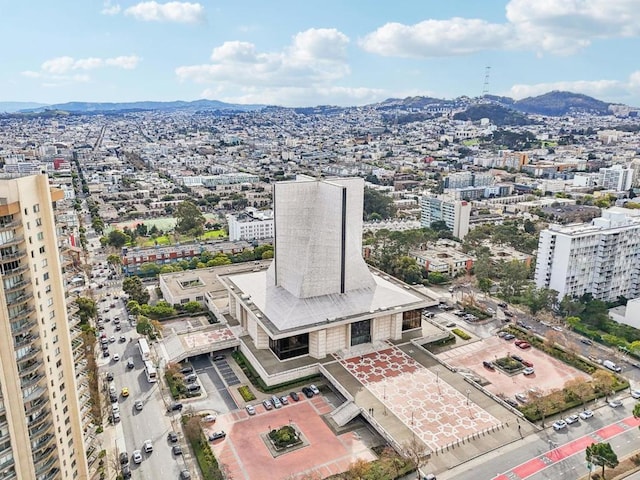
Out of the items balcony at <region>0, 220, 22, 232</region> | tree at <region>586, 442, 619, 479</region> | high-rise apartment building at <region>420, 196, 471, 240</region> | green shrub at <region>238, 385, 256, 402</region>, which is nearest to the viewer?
balcony at <region>0, 220, 22, 232</region>

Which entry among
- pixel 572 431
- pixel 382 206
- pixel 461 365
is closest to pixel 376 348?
pixel 461 365

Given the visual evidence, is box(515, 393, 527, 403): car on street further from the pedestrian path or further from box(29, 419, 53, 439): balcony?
box(29, 419, 53, 439): balcony

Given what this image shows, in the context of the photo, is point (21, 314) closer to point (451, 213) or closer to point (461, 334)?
point (461, 334)

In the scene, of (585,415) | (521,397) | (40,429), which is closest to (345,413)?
(521,397)

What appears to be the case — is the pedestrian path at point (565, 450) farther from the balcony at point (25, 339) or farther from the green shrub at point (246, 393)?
the balcony at point (25, 339)

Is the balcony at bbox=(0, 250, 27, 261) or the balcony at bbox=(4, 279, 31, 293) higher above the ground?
the balcony at bbox=(0, 250, 27, 261)

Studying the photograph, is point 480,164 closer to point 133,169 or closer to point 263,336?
point 133,169

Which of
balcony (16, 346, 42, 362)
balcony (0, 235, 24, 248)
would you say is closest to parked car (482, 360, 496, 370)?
balcony (16, 346, 42, 362)
